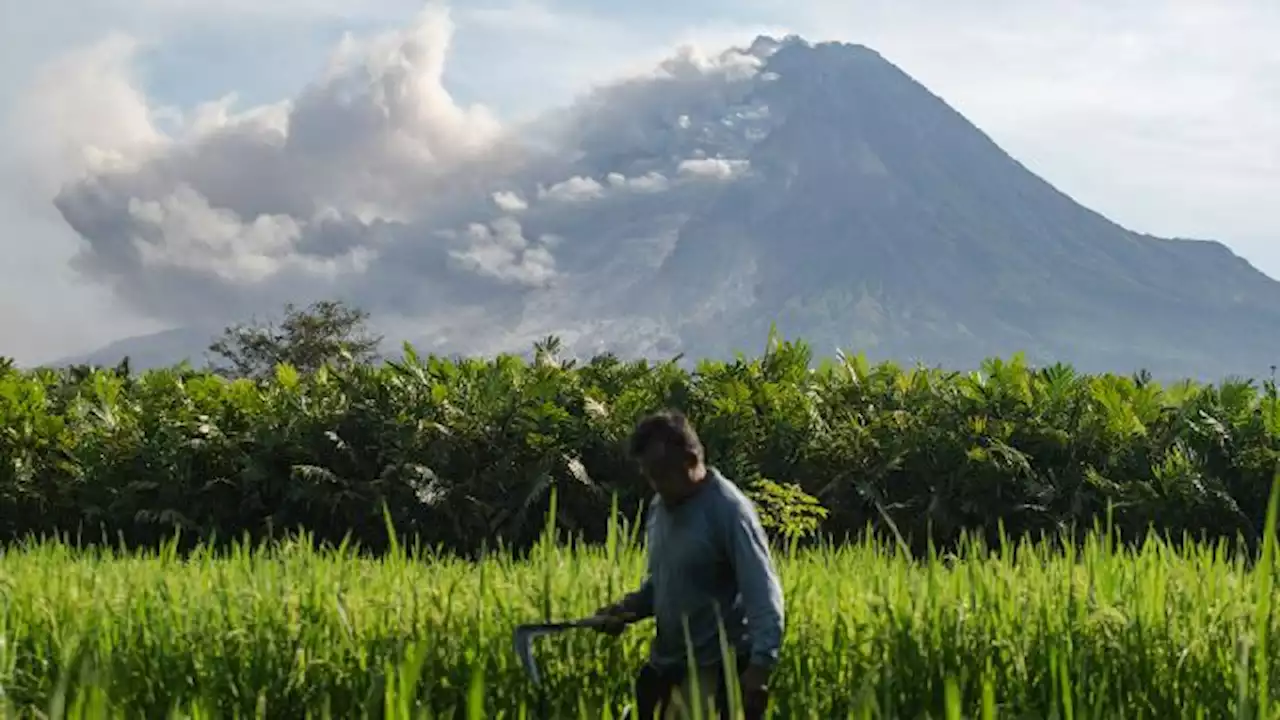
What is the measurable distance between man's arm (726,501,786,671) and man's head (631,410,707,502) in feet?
0.69

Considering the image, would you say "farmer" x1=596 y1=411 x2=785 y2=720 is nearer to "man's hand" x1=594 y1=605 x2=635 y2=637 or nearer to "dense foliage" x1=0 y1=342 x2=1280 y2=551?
"man's hand" x1=594 y1=605 x2=635 y2=637

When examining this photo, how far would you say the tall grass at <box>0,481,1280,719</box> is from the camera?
5633 millimetres

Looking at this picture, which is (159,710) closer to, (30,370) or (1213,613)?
(1213,613)

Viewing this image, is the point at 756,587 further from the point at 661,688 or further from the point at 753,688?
the point at 661,688

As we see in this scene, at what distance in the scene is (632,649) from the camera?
20.8ft

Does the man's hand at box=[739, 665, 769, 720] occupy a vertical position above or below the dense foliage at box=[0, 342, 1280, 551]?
below

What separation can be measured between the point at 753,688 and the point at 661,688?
65 centimetres

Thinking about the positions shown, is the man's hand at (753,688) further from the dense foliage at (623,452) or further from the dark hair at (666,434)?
the dense foliage at (623,452)

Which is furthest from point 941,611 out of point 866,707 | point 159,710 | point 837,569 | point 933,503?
point 933,503

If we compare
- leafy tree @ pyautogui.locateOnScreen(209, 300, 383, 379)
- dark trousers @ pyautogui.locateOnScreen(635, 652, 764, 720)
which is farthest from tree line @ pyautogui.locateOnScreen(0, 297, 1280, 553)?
leafy tree @ pyautogui.locateOnScreen(209, 300, 383, 379)

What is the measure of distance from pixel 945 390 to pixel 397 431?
4495mm

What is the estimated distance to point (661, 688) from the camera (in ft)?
17.5

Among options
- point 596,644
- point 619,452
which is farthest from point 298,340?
point 596,644

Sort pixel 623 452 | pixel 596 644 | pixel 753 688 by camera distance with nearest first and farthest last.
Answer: pixel 753 688 < pixel 596 644 < pixel 623 452
